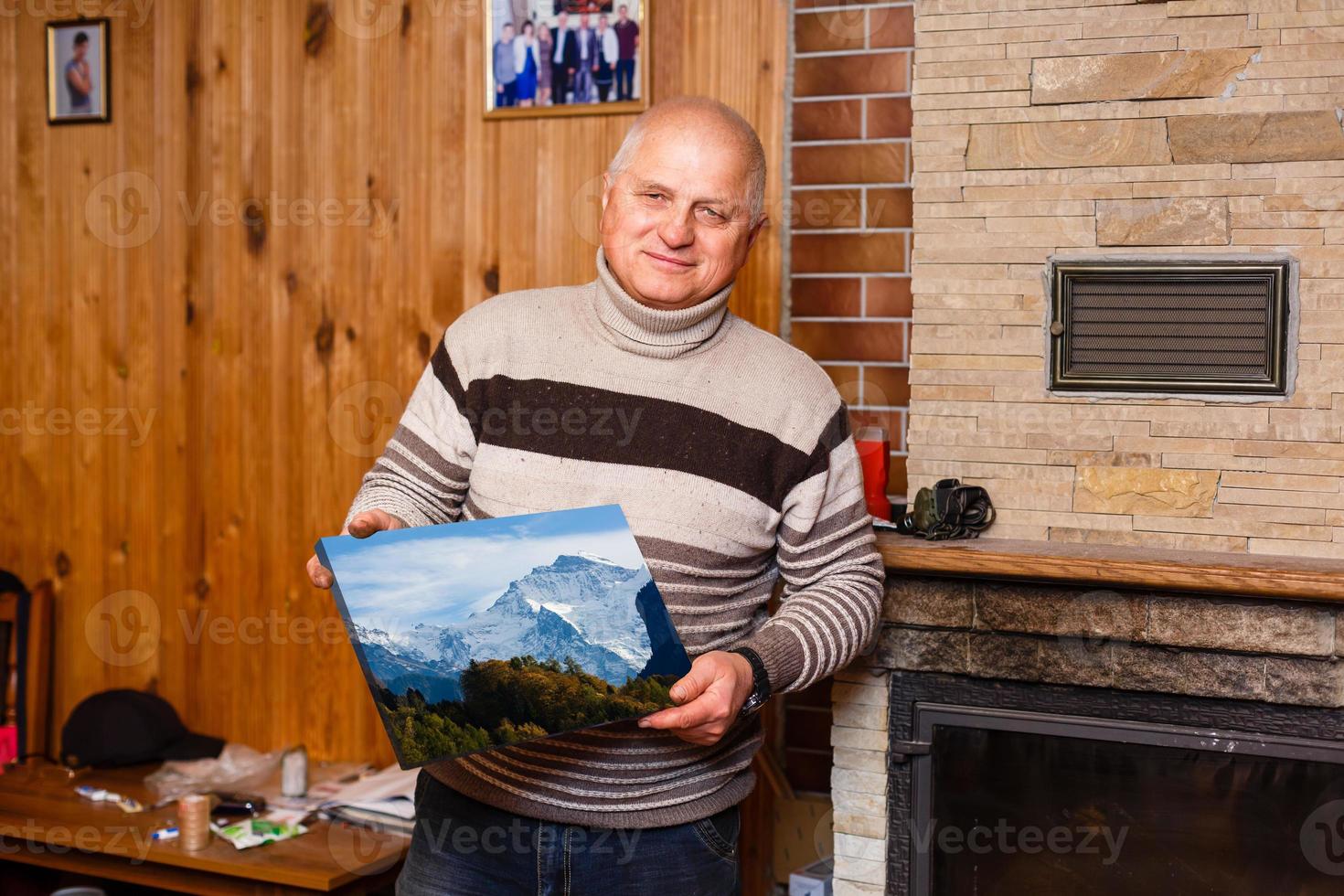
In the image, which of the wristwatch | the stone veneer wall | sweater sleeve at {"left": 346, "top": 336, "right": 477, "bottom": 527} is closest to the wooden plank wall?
the stone veneer wall

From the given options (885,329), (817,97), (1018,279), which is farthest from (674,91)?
(1018,279)

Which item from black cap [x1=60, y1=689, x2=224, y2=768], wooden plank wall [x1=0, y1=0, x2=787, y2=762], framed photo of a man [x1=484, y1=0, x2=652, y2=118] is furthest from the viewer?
black cap [x1=60, y1=689, x2=224, y2=768]

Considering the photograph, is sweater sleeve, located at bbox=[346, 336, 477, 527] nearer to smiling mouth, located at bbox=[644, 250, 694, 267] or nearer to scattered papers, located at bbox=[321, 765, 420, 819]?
smiling mouth, located at bbox=[644, 250, 694, 267]

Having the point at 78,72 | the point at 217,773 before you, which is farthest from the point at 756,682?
the point at 78,72

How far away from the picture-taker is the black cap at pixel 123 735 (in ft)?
8.45

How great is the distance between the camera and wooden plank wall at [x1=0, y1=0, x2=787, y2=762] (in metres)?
2.47

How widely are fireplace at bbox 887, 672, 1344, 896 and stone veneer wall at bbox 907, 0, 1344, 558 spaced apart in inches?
10.6

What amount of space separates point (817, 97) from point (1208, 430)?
93 cm

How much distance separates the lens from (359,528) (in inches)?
47.5

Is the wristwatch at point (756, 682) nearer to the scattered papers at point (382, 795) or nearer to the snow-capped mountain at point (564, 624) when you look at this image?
the snow-capped mountain at point (564, 624)

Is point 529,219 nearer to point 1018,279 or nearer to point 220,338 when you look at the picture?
point 220,338

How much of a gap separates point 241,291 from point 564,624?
1719mm

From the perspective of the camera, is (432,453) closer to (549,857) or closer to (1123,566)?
(549,857)

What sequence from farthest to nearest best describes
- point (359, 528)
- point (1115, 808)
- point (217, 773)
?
point (217, 773), point (1115, 808), point (359, 528)
